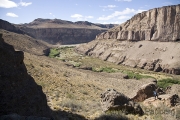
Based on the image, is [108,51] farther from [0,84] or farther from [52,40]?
[52,40]

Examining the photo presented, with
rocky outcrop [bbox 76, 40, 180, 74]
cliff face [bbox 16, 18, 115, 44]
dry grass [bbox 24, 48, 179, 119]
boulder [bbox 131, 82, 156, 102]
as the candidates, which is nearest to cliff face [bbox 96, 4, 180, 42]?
rocky outcrop [bbox 76, 40, 180, 74]

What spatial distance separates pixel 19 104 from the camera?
6852mm

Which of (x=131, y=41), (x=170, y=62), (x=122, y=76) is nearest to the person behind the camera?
(x=122, y=76)

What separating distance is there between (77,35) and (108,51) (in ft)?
284

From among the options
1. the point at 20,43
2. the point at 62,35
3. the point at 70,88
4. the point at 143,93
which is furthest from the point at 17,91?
the point at 62,35

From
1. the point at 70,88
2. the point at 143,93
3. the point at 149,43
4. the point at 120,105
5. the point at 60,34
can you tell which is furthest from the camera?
the point at 60,34

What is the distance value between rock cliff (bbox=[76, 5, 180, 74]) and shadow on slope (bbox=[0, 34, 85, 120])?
4691cm

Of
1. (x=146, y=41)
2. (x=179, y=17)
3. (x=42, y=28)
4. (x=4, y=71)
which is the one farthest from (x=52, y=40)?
(x=4, y=71)

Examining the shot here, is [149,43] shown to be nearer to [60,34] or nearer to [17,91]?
[17,91]

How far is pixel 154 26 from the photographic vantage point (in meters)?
69.3

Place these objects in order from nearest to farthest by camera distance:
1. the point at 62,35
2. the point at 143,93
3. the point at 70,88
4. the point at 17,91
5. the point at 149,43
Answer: the point at 17,91 → the point at 143,93 → the point at 70,88 → the point at 149,43 → the point at 62,35

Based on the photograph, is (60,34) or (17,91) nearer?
(17,91)

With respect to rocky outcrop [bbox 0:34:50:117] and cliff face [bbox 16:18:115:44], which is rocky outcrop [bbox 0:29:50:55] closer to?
rocky outcrop [bbox 0:34:50:117]

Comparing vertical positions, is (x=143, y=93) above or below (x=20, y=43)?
below
